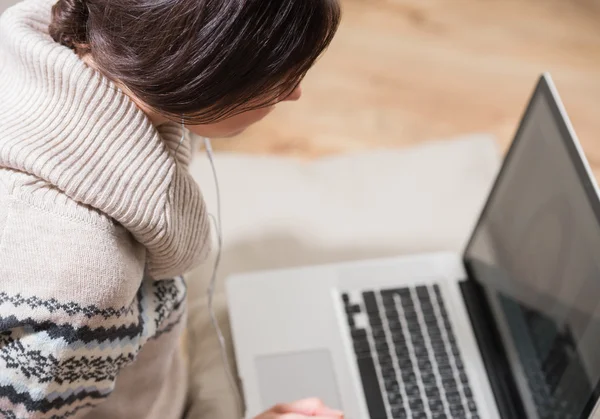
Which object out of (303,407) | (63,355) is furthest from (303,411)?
(63,355)

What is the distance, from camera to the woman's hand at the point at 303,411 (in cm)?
75

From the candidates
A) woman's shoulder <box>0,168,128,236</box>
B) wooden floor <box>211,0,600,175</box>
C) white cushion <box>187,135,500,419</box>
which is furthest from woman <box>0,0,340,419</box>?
wooden floor <box>211,0,600,175</box>

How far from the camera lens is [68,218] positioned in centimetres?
59

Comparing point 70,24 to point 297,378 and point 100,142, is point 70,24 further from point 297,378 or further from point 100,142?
point 297,378

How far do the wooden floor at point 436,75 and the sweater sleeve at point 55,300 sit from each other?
0.64m

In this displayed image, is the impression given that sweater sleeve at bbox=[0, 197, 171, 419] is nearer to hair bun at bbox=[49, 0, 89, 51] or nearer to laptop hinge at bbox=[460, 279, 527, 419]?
hair bun at bbox=[49, 0, 89, 51]

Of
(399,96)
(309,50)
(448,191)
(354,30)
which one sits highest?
(354,30)

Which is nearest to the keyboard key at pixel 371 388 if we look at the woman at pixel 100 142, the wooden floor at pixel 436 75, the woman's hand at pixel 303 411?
the woman's hand at pixel 303 411

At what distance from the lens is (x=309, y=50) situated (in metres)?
0.57

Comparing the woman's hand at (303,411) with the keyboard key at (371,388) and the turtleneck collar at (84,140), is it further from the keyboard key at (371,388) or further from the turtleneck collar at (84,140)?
the turtleneck collar at (84,140)

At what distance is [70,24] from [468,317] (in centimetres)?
59

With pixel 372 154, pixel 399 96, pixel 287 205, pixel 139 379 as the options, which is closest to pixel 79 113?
pixel 139 379

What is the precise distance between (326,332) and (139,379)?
10.1 inches

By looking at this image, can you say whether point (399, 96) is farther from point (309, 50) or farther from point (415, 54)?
point (309, 50)
